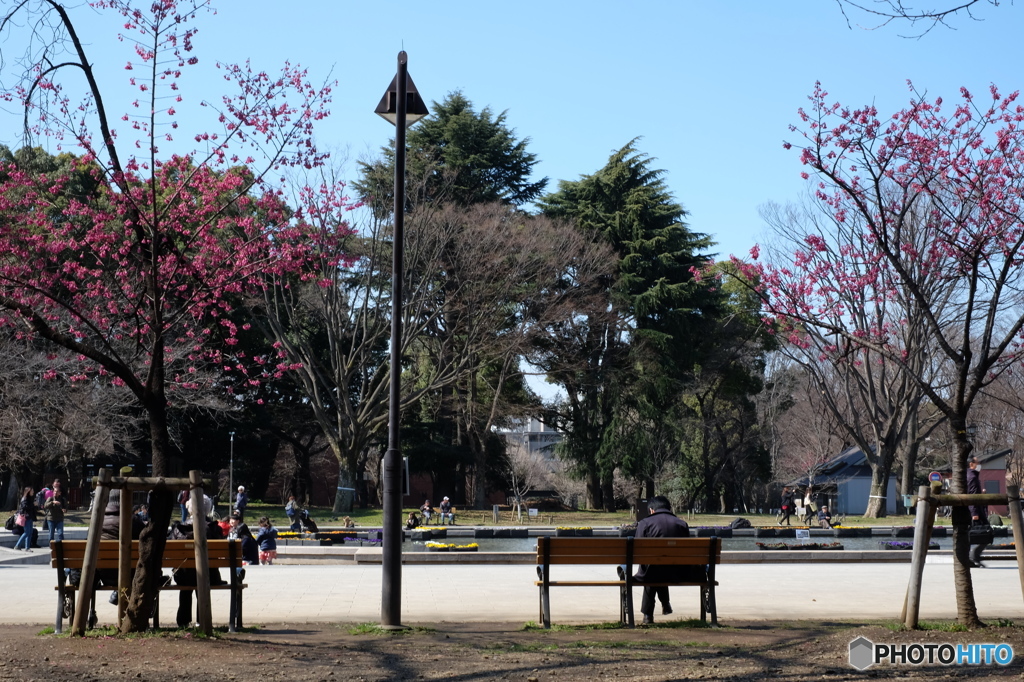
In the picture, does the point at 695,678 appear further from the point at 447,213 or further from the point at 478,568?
the point at 447,213

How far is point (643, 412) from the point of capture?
47.6 meters

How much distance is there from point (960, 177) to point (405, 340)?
27117 millimetres

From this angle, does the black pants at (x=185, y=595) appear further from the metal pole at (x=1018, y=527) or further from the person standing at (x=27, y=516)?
the person standing at (x=27, y=516)

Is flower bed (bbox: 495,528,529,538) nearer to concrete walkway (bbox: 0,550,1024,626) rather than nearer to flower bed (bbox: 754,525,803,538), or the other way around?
flower bed (bbox: 754,525,803,538)

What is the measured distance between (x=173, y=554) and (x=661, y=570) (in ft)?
16.0

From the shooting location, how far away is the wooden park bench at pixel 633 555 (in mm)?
10523

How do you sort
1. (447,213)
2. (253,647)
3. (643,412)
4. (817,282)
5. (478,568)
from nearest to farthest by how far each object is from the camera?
(253,647), (478,568), (817,282), (447,213), (643,412)

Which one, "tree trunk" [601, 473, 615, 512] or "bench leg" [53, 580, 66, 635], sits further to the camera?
"tree trunk" [601, 473, 615, 512]

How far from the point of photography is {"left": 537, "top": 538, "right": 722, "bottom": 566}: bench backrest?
34.8 feet

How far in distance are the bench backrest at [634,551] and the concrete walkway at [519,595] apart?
652 millimetres

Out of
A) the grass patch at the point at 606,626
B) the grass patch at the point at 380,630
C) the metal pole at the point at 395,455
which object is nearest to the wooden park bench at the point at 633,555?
the grass patch at the point at 606,626

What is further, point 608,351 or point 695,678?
point 608,351

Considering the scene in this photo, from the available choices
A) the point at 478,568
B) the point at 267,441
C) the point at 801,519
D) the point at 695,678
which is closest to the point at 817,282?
the point at 801,519

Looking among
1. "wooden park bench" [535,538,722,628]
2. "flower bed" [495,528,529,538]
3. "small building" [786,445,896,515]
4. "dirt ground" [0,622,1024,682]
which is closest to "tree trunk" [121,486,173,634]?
"dirt ground" [0,622,1024,682]
